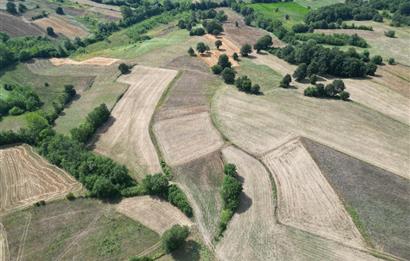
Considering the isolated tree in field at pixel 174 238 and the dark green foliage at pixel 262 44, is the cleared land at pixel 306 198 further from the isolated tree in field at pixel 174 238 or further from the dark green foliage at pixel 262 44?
the dark green foliage at pixel 262 44

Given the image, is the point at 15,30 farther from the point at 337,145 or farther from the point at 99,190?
the point at 337,145

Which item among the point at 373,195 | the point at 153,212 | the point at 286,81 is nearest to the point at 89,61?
the point at 286,81

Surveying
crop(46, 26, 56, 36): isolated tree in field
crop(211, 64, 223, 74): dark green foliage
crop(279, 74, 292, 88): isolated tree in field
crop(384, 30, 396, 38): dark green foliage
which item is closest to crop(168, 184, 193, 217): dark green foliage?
crop(279, 74, 292, 88): isolated tree in field

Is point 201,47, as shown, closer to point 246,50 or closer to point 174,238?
point 246,50

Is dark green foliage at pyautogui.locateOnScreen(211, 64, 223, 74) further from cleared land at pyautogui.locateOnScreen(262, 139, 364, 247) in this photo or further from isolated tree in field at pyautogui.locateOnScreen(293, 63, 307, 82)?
cleared land at pyautogui.locateOnScreen(262, 139, 364, 247)

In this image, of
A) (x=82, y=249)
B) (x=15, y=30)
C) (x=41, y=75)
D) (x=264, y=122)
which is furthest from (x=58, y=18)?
(x=82, y=249)

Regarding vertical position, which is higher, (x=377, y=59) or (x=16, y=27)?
(x=377, y=59)

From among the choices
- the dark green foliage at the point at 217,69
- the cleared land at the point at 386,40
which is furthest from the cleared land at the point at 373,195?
the cleared land at the point at 386,40
